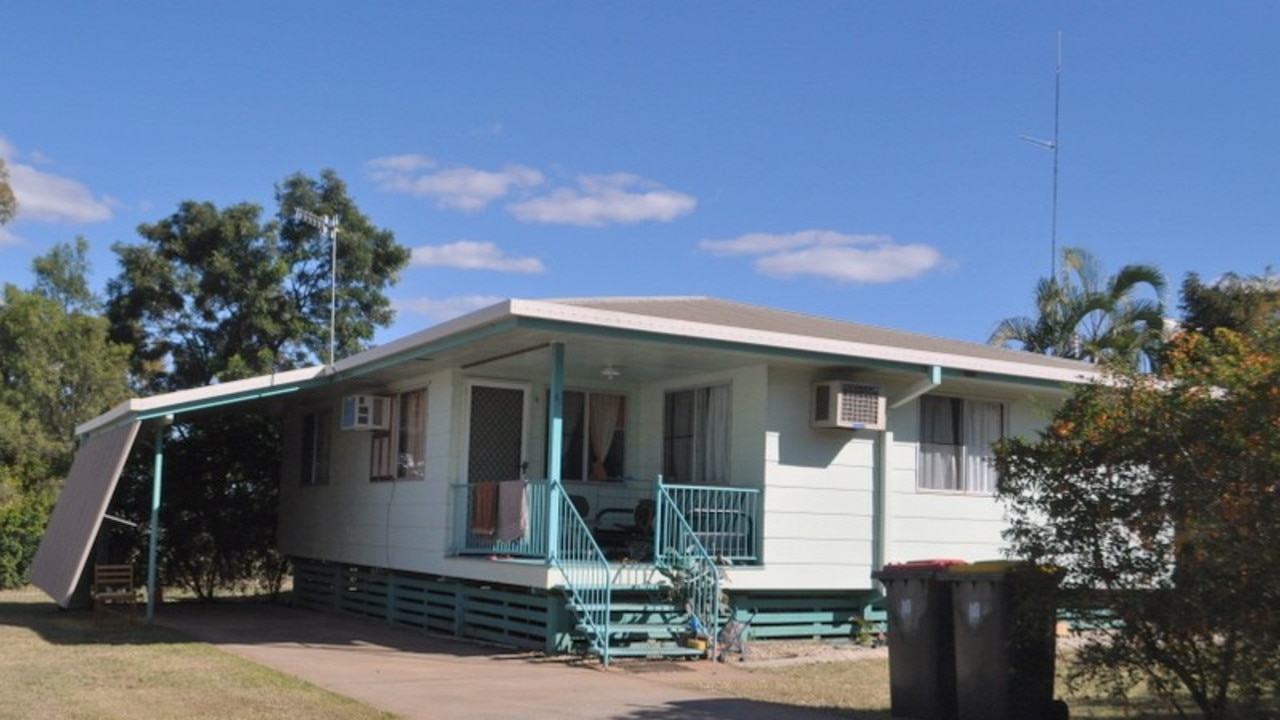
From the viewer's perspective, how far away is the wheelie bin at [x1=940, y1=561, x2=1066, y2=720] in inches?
337

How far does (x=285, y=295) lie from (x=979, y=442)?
21.8 metres

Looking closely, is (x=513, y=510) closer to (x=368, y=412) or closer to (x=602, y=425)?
(x=602, y=425)

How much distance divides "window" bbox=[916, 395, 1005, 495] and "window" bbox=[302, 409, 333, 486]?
8760 millimetres

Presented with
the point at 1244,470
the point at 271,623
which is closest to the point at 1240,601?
the point at 1244,470

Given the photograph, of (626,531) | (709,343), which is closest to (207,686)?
(709,343)

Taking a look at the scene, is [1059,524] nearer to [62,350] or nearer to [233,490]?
[233,490]

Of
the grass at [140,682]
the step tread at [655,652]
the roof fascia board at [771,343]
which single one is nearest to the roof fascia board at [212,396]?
the grass at [140,682]

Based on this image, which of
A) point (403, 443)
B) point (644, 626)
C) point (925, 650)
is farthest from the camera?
point (403, 443)

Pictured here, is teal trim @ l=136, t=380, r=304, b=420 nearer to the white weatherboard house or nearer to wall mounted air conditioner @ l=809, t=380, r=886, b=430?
the white weatherboard house

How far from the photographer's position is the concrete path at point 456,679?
9328 millimetres

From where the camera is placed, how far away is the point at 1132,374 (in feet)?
28.1

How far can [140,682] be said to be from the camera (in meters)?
10.5

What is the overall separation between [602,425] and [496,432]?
1329 mm

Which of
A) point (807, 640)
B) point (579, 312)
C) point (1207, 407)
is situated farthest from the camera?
point (807, 640)
